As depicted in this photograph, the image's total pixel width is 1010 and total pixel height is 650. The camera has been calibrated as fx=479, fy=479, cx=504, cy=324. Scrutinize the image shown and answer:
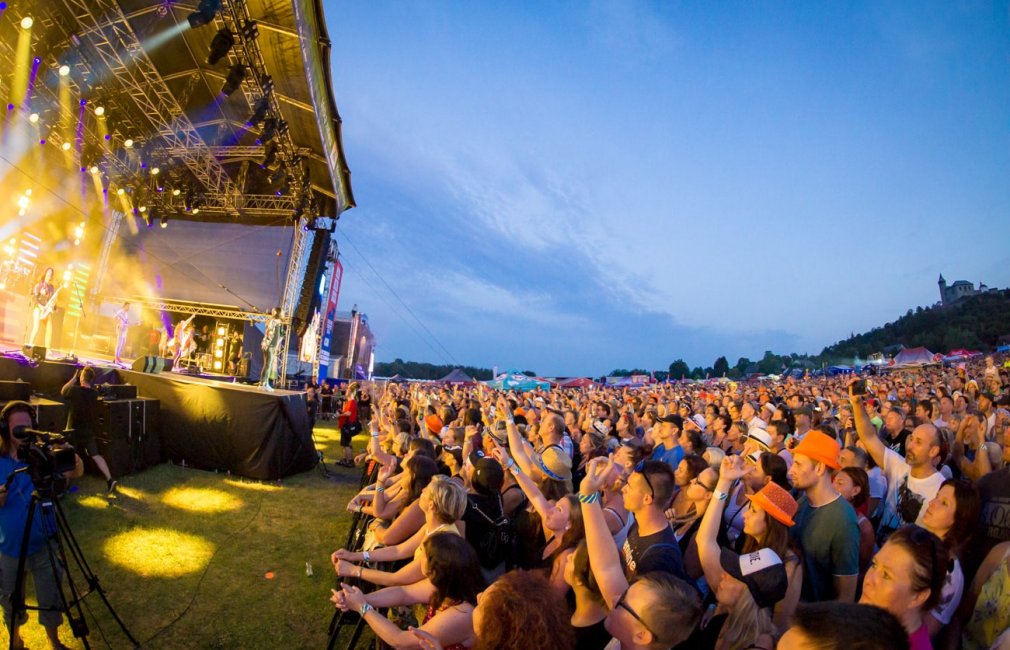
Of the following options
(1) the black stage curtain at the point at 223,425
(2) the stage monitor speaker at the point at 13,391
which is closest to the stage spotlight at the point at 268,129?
(1) the black stage curtain at the point at 223,425

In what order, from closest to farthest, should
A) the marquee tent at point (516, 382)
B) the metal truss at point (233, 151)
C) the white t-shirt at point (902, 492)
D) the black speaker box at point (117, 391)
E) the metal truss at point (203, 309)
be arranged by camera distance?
the white t-shirt at point (902, 492), the black speaker box at point (117, 391), the metal truss at point (233, 151), the metal truss at point (203, 309), the marquee tent at point (516, 382)

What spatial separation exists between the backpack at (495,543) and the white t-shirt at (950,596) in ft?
7.43

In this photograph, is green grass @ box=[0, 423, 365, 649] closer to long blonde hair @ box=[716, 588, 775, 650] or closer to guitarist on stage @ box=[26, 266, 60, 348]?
long blonde hair @ box=[716, 588, 775, 650]

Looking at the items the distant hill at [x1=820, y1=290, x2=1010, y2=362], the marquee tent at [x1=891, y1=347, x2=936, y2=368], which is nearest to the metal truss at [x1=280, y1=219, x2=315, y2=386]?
the marquee tent at [x1=891, y1=347, x2=936, y2=368]

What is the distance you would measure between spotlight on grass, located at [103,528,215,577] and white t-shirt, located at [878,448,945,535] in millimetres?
6572

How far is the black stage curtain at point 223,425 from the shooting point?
9.05 m

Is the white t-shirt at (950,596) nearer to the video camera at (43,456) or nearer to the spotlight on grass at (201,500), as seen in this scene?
the video camera at (43,456)

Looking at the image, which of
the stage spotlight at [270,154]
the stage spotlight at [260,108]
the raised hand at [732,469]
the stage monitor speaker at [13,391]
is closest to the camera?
the raised hand at [732,469]

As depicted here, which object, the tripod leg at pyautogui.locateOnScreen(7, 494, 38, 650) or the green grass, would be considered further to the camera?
the green grass

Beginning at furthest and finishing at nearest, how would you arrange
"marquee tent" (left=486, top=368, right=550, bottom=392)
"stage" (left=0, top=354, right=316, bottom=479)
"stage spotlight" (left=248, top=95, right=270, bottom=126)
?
"marquee tent" (left=486, top=368, right=550, bottom=392)
"stage spotlight" (left=248, top=95, right=270, bottom=126)
"stage" (left=0, top=354, right=316, bottom=479)

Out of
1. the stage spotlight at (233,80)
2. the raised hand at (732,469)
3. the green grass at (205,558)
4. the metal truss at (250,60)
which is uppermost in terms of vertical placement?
the metal truss at (250,60)

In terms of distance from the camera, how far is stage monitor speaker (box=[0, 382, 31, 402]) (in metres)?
6.59

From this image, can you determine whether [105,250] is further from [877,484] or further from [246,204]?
[877,484]

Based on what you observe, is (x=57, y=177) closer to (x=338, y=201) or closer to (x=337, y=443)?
(x=338, y=201)
